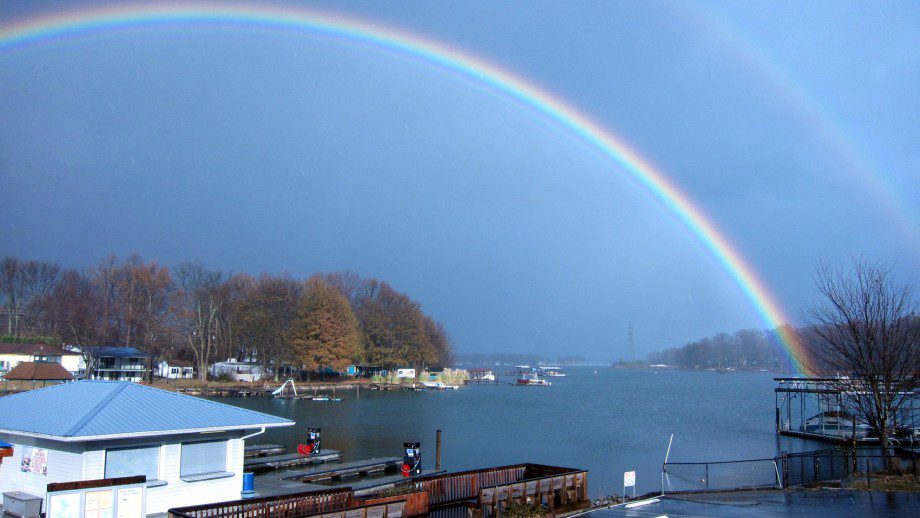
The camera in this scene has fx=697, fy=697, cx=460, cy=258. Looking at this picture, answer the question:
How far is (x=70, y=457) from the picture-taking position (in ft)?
56.0

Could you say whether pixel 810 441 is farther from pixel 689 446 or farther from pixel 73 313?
pixel 73 313

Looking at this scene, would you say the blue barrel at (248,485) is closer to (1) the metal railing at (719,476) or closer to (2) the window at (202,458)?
(2) the window at (202,458)

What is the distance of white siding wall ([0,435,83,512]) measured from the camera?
17016 millimetres

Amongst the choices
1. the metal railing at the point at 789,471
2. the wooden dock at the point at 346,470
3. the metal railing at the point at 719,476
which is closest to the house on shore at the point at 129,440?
the wooden dock at the point at 346,470

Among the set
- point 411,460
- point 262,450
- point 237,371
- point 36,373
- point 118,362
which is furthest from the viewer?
point 237,371

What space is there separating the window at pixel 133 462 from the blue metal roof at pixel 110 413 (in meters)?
0.78

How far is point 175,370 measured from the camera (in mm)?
111625

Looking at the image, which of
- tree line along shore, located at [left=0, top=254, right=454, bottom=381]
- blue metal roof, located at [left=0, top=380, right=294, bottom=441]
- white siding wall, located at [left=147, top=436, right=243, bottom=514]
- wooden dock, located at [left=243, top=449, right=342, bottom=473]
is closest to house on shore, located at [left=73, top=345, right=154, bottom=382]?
tree line along shore, located at [left=0, top=254, right=454, bottom=381]

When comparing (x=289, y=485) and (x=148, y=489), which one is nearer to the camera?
(x=148, y=489)

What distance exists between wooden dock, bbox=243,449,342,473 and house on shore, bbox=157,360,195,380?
266ft

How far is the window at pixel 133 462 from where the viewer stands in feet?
57.0

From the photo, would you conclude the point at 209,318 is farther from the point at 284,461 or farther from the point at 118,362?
the point at 284,461

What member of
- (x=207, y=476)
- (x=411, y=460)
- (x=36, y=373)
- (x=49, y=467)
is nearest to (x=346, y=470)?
(x=411, y=460)

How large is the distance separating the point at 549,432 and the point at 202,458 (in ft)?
143
